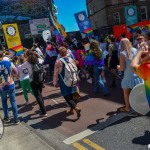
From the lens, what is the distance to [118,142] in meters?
4.90

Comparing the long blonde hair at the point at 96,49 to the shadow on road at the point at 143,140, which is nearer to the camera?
the shadow on road at the point at 143,140

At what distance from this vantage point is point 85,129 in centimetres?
580

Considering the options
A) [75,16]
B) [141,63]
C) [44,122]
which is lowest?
[44,122]

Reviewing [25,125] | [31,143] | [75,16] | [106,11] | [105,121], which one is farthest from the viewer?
[106,11]

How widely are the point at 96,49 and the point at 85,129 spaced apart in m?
2.78

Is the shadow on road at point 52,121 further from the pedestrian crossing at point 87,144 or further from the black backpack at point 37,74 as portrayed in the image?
the pedestrian crossing at point 87,144

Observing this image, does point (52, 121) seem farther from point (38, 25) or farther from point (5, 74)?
point (38, 25)

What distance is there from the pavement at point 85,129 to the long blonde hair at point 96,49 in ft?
3.83

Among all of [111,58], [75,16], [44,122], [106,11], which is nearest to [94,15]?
[106,11]

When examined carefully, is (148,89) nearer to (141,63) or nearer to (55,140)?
(141,63)

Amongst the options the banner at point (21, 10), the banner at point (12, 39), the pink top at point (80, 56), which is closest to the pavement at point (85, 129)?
the pink top at point (80, 56)

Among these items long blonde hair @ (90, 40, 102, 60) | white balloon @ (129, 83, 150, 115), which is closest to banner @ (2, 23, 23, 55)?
long blonde hair @ (90, 40, 102, 60)

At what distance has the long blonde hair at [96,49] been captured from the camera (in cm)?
784

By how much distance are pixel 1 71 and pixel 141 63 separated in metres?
3.85
